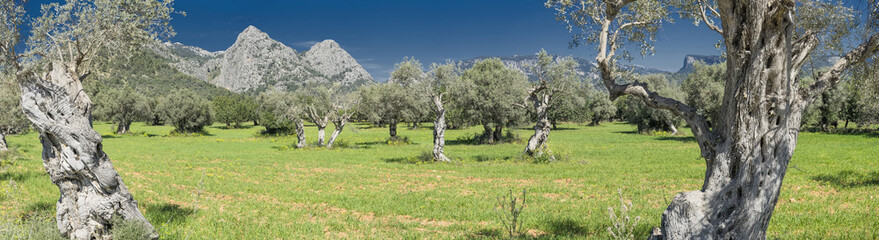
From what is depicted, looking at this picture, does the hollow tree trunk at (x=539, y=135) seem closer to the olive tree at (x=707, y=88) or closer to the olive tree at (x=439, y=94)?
the olive tree at (x=439, y=94)

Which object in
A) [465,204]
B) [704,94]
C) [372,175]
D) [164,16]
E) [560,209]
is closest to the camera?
[560,209]

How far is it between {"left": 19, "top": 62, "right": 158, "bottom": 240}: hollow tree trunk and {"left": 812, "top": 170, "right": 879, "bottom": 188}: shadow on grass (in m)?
20.9

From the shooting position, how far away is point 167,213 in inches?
413

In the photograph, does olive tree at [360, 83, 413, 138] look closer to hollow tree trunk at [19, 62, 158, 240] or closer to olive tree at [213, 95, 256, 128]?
hollow tree trunk at [19, 62, 158, 240]

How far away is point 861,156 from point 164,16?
114ft

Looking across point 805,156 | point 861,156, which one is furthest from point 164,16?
point 861,156

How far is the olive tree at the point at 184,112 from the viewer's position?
5947 cm

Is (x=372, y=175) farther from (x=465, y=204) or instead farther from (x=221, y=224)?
(x=221, y=224)

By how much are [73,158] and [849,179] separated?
23.3m

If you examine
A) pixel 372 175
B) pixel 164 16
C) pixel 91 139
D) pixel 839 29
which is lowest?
pixel 372 175

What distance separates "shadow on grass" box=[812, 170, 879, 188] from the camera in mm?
14148

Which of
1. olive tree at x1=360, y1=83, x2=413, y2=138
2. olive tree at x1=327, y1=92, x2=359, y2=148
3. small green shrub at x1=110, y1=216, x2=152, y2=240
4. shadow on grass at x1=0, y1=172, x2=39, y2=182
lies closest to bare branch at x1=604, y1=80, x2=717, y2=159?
small green shrub at x1=110, y1=216, x2=152, y2=240

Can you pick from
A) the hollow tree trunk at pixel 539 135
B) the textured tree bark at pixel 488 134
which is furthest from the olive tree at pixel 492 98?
the hollow tree trunk at pixel 539 135

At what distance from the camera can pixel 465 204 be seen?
12359 mm
